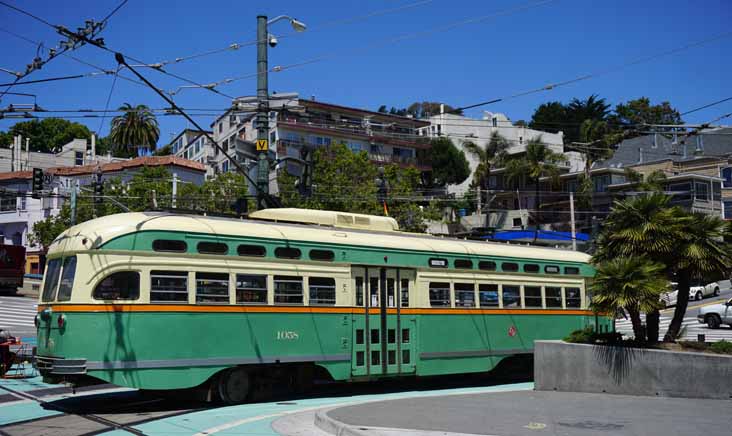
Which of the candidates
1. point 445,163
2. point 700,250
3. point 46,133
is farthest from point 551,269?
point 46,133

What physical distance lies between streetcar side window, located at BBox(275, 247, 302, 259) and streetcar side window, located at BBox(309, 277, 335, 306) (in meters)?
0.63

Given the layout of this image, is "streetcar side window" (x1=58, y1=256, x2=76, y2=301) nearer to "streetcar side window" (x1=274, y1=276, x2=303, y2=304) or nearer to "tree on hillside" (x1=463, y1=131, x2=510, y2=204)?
A: "streetcar side window" (x1=274, y1=276, x2=303, y2=304)

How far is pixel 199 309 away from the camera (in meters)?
14.6

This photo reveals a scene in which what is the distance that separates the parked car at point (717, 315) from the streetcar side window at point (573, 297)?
16.5 meters

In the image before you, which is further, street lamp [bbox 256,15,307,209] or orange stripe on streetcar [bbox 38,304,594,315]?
street lamp [bbox 256,15,307,209]

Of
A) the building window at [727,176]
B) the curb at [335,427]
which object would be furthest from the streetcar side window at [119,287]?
the building window at [727,176]

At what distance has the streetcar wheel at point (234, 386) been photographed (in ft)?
49.5

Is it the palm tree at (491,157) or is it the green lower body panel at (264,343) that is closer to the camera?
the green lower body panel at (264,343)

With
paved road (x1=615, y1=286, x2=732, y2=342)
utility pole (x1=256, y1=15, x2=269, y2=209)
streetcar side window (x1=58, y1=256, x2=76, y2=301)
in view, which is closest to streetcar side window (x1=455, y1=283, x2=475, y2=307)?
utility pole (x1=256, y1=15, x2=269, y2=209)

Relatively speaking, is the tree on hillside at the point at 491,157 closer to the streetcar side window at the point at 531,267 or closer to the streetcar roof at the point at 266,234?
the streetcar roof at the point at 266,234

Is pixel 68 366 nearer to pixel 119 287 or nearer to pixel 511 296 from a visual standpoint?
pixel 119 287

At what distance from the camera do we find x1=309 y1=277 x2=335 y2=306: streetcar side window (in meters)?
16.5

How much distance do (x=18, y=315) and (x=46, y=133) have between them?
68.4 m

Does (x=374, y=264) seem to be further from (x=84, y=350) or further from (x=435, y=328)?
(x=84, y=350)
